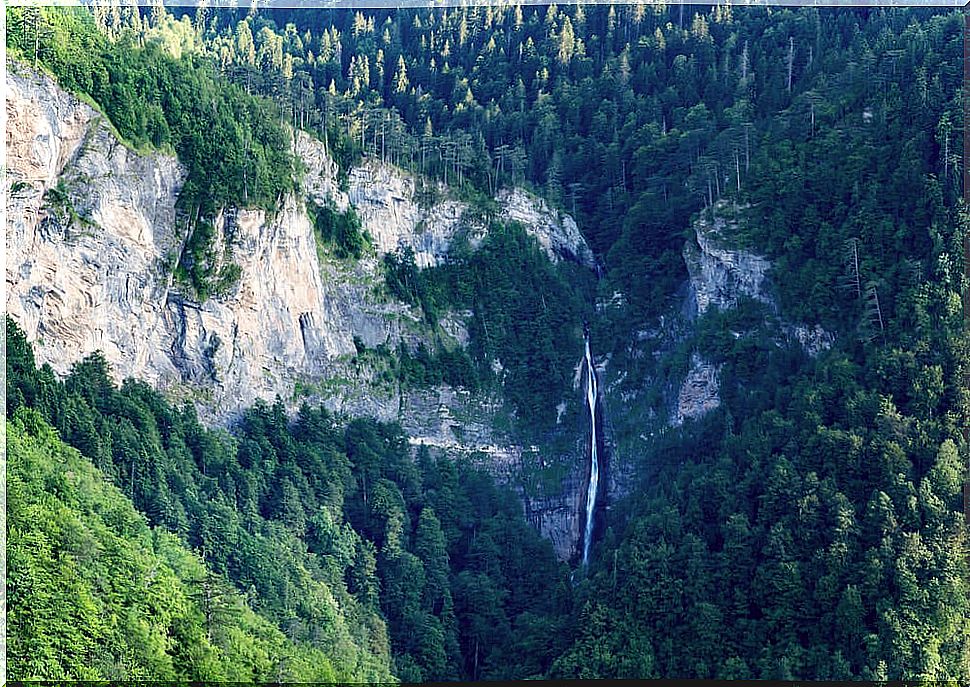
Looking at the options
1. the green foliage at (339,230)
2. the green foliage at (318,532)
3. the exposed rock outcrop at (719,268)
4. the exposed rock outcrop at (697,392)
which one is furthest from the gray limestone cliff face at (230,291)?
the exposed rock outcrop at (719,268)

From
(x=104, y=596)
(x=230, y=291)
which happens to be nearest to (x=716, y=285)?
A: (x=230, y=291)

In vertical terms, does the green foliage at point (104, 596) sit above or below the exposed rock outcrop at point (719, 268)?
below

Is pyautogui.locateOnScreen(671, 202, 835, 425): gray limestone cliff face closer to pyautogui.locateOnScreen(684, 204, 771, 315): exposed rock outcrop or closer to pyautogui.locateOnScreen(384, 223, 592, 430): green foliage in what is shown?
pyautogui.locateOnScreen(684, 204, 771, 315): exposed rock outcrop

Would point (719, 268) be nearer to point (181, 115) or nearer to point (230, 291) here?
point (230, 291)

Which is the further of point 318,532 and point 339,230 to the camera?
point 339,230

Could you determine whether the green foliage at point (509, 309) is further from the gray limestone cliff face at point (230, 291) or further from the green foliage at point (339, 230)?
the green foliage at point (339, 230)

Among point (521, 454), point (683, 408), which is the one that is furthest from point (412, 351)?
point (683, 408)

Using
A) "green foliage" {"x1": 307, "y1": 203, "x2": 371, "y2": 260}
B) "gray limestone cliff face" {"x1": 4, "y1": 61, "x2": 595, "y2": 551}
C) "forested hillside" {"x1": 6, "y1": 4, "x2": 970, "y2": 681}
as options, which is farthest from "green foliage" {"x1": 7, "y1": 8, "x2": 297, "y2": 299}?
"green foliage" {"x1": 307, "y1": 203, "x2": 371, "y2": 260}
